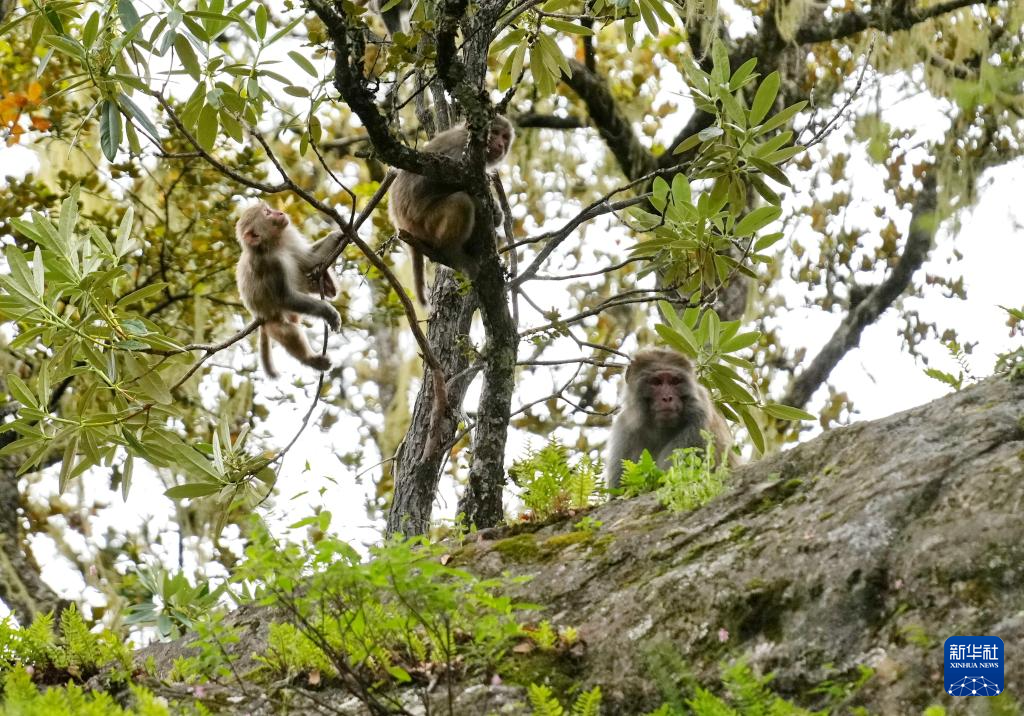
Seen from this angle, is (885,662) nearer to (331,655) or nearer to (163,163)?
(331,655)

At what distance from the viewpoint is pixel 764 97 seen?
15.2ft

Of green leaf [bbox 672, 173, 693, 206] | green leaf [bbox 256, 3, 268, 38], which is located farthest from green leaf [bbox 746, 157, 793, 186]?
green leaf [bbox 256, 3, 268, 38]

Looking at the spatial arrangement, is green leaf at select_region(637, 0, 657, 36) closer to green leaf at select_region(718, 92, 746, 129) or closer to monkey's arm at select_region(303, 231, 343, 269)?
green leaf at select_region(718, 92, 746, 129)

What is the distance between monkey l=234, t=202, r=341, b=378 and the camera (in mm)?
6648

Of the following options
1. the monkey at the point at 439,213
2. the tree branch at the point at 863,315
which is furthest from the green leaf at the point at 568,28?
the tree branch at the point at 863,315

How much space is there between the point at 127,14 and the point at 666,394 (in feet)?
13.5

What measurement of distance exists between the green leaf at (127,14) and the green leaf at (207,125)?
77 cm

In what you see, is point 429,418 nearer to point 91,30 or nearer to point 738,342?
point 738,342

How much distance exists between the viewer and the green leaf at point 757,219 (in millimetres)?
4863

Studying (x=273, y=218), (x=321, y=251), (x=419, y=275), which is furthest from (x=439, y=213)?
(x=273, y=218)

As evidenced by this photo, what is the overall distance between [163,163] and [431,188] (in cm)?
359

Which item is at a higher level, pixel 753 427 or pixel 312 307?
pixel 312 307

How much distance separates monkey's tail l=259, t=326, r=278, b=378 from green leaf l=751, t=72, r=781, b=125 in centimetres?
359

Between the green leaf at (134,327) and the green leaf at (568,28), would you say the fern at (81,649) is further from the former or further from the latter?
the green leaf at (568,28)
